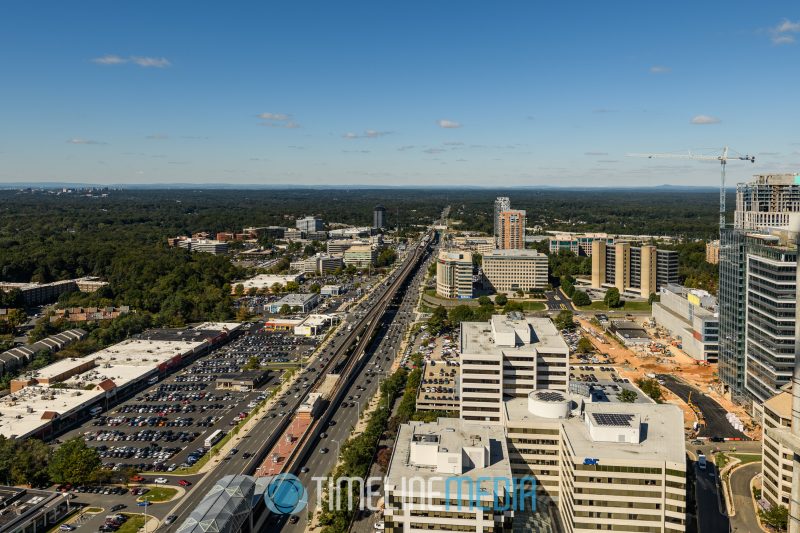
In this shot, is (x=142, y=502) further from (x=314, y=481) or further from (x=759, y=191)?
(x=759, y=191)

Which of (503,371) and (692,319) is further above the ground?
(503,371)

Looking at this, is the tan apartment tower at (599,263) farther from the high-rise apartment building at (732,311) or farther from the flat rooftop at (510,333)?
the flat rooftop at (510,333)

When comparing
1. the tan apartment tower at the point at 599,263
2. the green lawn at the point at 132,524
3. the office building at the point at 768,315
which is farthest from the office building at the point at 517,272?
the green lawn at the point at 132,524

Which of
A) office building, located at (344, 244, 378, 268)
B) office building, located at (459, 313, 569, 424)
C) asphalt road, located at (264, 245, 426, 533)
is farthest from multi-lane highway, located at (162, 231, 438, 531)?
office building, located at (344, 244, 378, 268)

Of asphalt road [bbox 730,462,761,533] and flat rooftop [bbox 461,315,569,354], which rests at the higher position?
flat rooftop [bbox 461,315,569,354]

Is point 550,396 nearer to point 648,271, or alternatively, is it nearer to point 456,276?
point 456,276

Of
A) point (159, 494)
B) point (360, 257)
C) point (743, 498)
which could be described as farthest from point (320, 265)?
point (743, 498)

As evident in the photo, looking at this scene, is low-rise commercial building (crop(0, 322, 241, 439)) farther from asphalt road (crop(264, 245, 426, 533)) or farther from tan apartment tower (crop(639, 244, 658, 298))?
tan apartment tower (crop(639, 244, 658, 298))
